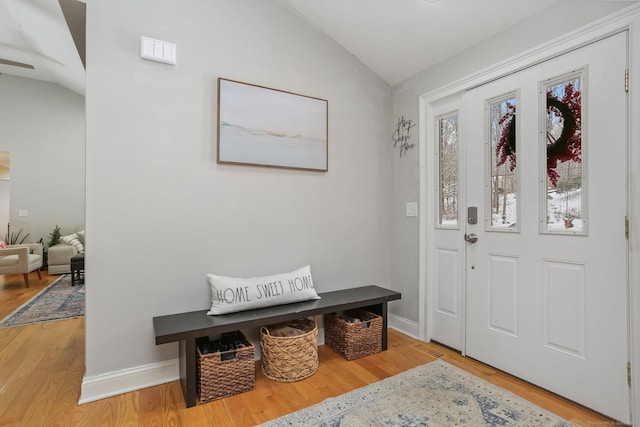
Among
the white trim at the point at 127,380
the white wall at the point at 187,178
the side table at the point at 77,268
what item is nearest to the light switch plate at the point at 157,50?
the white wall at the point at 187,178

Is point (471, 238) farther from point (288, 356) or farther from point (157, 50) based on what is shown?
point (157, 50)

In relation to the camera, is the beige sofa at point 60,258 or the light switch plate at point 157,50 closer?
the light switch plate at point 157,50

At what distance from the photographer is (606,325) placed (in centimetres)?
162

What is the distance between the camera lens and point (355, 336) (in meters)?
2.31

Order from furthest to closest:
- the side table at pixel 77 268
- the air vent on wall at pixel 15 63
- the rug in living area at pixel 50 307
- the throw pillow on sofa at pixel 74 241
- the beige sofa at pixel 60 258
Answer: the throw pillow on sofa at pixel 74 241 < the beige sofa at pixel 60 258 < the air vent on wall at pixel 15 63 < the side table at pixel 77 268 < the rug in living area at pixel 50 307

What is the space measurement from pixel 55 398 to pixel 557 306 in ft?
9.59

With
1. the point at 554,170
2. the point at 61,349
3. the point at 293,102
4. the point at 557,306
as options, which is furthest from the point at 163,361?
the point at 554,170

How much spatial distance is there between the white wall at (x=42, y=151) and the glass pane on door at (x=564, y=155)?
300 inches

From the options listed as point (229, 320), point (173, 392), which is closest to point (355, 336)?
point (229, 320)

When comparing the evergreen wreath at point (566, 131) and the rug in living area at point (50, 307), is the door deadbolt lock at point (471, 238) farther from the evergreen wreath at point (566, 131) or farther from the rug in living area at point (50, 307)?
the rug in living area at point (50, 307)

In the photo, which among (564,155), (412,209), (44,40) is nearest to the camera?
(564,155)

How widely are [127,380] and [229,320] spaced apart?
0.70 meters

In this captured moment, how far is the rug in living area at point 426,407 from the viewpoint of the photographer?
1.57 m

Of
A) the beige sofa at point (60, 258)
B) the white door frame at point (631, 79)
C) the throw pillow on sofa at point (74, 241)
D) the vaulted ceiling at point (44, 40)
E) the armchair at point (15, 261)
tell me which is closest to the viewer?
the white door frame at point (631, 79)
